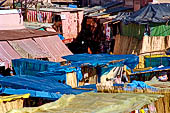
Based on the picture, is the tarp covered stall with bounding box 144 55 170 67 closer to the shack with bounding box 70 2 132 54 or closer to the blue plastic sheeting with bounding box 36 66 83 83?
the blue plastic sheeting with bounding box 36 66 83 83

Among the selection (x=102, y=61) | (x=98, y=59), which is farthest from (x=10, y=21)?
(x=102, y=61)

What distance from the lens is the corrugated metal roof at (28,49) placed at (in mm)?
22061

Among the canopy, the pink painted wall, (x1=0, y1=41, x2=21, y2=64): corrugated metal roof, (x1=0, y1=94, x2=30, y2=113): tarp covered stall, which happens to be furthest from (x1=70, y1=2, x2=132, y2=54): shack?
(x1=0, y1=94, x2=30, y2=113): tarp covered stall

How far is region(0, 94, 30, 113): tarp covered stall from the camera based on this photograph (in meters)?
14.2

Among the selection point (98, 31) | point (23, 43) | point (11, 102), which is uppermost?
point (23, 43)

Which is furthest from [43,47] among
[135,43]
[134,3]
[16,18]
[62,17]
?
[134,3]

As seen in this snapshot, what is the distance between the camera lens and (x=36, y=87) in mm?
15734

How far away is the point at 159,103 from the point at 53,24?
18.0 metres

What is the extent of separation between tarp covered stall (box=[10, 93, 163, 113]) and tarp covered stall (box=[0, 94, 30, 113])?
2376mm

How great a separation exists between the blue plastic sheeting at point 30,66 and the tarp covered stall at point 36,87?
1.55 m

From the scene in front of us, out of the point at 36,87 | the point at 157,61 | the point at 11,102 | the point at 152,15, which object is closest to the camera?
the point at 11,102

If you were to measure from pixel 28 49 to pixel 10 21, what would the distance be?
3.64 meters

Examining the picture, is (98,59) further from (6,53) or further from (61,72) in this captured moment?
(6,53)

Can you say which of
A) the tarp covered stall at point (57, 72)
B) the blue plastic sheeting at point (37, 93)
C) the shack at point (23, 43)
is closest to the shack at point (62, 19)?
the shack at point (23, 43)
